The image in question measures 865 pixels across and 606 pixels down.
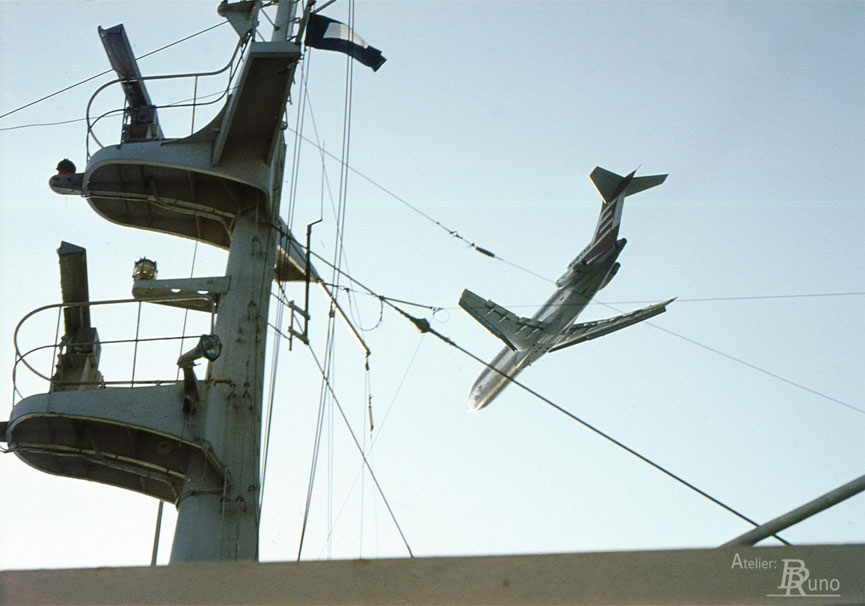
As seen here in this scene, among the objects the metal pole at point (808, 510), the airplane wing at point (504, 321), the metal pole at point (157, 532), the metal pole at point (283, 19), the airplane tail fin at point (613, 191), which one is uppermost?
the airplane tail fin at point (613, 191)

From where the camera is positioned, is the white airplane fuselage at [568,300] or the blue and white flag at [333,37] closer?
the blue and white flag at [333,37]

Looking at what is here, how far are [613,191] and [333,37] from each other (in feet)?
89.9

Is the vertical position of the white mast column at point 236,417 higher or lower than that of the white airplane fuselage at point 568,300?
lower

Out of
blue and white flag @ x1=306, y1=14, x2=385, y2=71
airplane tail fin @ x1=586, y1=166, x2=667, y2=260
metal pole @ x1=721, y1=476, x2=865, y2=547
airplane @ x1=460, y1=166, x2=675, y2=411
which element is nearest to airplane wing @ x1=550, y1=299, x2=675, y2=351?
airplane @ x1=460, y1=166, x2=675, y2=411

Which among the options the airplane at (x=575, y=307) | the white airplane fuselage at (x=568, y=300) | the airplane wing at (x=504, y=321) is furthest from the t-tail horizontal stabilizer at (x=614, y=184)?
the airplane wing at (x=504, y=321)

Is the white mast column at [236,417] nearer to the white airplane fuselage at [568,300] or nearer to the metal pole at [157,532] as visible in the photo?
the metal pole at [157,532]

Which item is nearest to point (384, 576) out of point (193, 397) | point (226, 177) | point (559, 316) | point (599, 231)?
point (193, 397)

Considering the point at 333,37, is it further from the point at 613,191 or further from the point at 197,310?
the point at 613,191

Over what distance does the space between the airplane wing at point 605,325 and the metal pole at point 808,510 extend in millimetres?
32715

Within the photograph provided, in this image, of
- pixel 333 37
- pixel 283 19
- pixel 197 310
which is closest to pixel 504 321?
pixel 333 37

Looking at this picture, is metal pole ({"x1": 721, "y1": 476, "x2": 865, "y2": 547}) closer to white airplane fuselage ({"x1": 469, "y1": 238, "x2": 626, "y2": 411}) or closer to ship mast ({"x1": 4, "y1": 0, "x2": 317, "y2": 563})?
ship mast ({"x1": 4, "y1": 0, "x2": 317, "y2": 563})

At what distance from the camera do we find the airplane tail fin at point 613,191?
3700 centimetres

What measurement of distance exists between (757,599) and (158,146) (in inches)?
352

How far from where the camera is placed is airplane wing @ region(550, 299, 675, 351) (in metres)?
36.4
